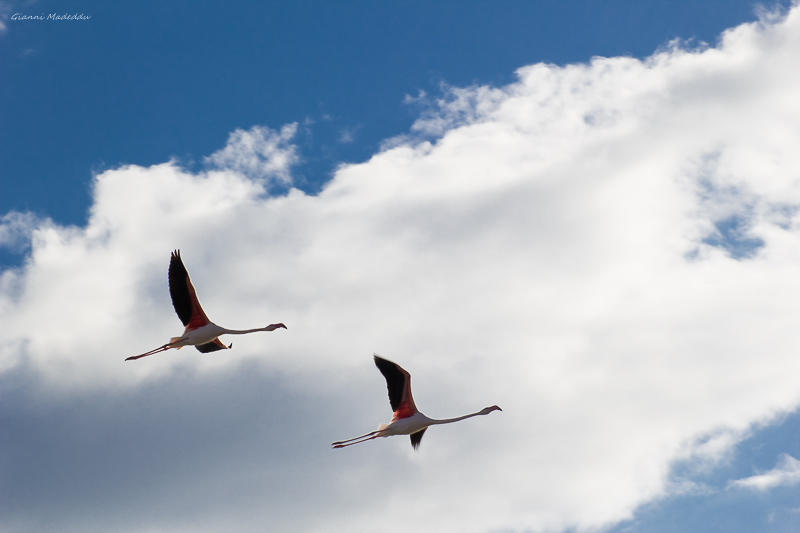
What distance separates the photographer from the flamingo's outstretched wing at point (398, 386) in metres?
48.7

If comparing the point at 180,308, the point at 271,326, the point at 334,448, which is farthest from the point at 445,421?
the point at 180,308

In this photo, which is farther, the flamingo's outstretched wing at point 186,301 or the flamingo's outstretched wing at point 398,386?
the flamingo's outstretched wing at point 186,301

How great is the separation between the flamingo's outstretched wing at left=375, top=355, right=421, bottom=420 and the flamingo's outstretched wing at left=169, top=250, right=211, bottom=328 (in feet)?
31.3

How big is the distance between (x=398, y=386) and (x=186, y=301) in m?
11.5

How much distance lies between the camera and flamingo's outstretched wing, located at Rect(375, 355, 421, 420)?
48.7m

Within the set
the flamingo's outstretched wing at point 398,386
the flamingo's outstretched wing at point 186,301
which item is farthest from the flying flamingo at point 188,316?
the flamingo's outstretched wing at point 398,386

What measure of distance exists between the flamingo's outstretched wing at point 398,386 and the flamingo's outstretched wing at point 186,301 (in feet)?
31.3

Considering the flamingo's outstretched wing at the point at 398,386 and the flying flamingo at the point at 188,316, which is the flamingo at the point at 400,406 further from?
the flying flamingo at the point at 188,316

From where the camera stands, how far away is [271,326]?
52.6 meters

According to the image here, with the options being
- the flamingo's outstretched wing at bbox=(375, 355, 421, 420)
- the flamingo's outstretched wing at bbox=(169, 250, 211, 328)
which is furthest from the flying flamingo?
the flamingo's outstretched wing at bbox=(375, 355, 421, 420)

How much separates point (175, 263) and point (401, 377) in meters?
12.3

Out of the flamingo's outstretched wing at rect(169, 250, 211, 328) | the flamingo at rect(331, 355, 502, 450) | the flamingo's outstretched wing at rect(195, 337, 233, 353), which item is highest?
the flamingo's outstretched wing at rect(169, 250, 211, 328)

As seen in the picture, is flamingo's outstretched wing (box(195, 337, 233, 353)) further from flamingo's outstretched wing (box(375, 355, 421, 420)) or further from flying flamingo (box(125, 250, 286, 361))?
flamingo's outstretched wing (box(375, 355, 421, 420))

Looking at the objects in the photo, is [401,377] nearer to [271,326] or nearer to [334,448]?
[334,448]
